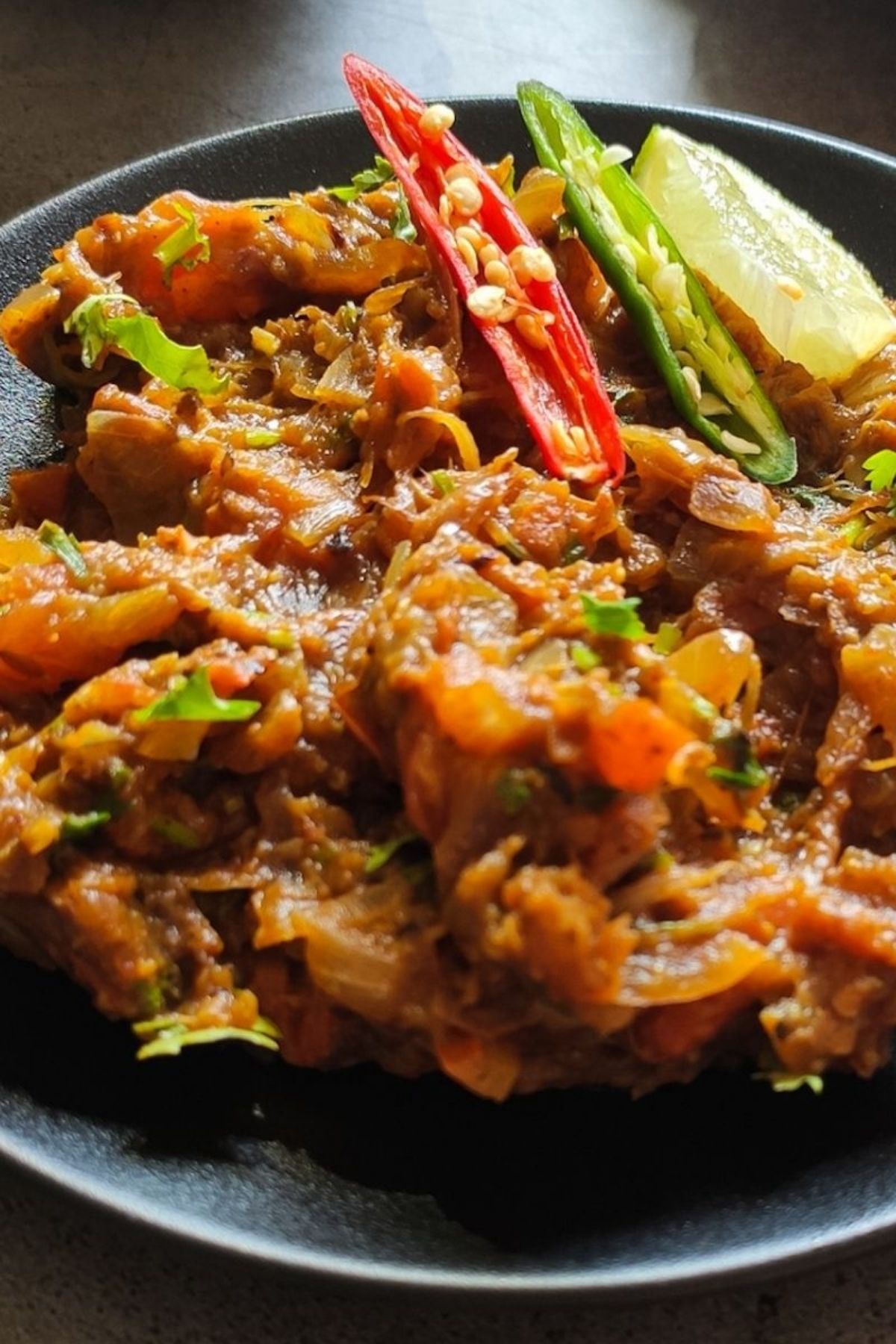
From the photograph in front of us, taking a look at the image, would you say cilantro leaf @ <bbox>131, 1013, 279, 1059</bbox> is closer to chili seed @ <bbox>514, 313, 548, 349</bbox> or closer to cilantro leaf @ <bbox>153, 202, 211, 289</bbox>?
chili seed @ <bbox>514, 313, 548, 349</bbox>

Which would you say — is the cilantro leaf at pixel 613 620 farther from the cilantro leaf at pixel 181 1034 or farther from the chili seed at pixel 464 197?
the chili seed at pixel 464 197

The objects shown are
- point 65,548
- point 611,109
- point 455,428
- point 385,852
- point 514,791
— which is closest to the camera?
point 514,791

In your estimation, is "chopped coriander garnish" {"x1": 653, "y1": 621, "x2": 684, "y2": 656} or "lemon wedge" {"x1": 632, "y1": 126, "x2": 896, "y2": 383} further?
"lemon wedge" {"x1": 632, "y1": 126, "x2": 896, "y2": 383}

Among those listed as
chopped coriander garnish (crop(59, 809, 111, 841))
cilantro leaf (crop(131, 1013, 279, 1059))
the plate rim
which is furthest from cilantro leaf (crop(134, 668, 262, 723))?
the plate rim

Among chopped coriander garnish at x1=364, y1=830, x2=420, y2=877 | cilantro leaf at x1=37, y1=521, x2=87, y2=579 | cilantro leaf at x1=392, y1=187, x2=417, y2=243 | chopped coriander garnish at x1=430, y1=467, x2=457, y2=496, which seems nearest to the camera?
chopped coriander garnish at x1=364, y1=830, x2=420, y2=877

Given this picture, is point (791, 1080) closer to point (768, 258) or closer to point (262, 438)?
point (262, 438)

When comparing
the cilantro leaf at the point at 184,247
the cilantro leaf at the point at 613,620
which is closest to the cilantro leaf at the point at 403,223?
the cilantro leaf at the point at 184,247

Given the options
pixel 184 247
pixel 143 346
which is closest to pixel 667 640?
pixel 143 346
